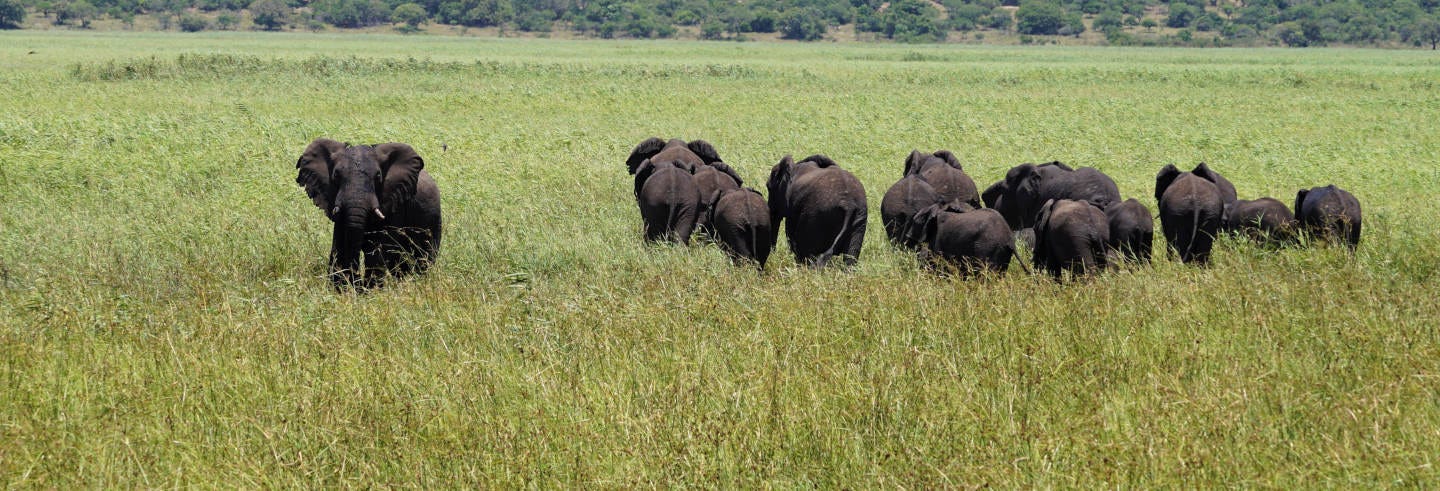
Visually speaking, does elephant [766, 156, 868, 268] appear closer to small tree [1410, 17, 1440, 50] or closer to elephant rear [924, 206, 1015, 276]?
elephant rear [924, 206, 1015, 276]

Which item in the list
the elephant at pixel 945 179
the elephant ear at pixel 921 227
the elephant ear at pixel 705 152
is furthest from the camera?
the elephant ear at pixel 705 152

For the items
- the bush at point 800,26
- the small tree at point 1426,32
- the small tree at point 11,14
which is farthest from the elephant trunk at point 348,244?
the small tree at point 1426,32

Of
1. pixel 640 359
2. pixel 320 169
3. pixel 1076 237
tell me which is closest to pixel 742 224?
pixel 1076 237

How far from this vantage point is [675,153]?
46.1ft

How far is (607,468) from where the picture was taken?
5.12 meters

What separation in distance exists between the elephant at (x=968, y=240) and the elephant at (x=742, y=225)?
1.48 meters

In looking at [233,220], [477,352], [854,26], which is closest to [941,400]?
[477,352]

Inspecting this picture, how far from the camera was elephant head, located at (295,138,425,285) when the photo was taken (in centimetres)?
930

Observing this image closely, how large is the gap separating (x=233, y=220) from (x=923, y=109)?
22309 mm

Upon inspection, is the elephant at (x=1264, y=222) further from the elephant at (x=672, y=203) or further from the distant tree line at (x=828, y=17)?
the distant tree line at (x=828, y=17)

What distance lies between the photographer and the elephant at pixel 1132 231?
10.3 meters

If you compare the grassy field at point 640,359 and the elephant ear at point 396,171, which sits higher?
the elephant ear at point 396,171

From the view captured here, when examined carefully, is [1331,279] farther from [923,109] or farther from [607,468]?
[923,109]

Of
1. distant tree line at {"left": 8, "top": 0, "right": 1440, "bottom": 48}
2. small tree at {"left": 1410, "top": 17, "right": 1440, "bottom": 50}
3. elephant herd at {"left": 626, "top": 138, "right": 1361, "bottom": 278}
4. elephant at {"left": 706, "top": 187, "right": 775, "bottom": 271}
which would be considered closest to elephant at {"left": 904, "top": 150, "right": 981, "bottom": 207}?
elephant herd at {"left": 626, "top": 138, "right": 1361, "bottom": 278}
